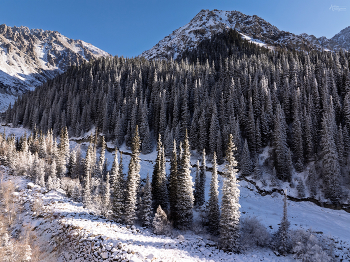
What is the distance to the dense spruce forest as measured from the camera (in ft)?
163

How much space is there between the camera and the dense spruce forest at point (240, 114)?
49.7 metres

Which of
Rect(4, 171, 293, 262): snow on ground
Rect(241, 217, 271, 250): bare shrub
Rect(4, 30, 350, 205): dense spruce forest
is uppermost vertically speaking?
Rect(4, 30, 350, 205): dense spruce forest

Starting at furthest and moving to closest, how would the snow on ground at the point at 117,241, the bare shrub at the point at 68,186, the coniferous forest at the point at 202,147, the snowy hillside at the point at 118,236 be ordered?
the bare shrub at the point at 68,186, the coniferous forest at the point at 202,147, the snowy hillside at the point at 118,236, the snow on ground at the point at 117,241

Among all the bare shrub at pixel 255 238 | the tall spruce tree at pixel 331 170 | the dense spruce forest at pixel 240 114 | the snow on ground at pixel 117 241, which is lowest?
the bare shrub at pixel 255 238

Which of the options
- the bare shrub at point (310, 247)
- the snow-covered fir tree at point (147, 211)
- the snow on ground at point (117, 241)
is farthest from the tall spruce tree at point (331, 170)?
the snow-covered fir tree at point (147, 211)

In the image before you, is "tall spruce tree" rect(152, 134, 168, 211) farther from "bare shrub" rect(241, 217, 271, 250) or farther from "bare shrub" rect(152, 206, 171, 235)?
"bare shrub" rect(241, 217, 271, 250)

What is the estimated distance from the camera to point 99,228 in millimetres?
22766

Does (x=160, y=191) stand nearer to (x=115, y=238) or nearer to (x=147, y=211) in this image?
(x=147, y=211)

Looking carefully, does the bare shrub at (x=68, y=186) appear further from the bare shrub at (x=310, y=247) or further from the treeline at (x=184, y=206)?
the bare shrub at (x=310, y=247)

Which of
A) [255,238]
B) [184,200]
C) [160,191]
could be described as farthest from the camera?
[160,191]

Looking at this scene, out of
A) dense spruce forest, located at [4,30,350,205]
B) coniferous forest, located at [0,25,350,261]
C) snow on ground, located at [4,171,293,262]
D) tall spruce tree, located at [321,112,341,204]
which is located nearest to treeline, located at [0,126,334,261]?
coniferous forest, located at [0,25,350,261]

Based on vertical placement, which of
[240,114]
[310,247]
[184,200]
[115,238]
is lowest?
[310,247]

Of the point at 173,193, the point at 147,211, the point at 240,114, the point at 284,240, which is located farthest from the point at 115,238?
the point at 240,114

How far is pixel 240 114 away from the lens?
220 ft
